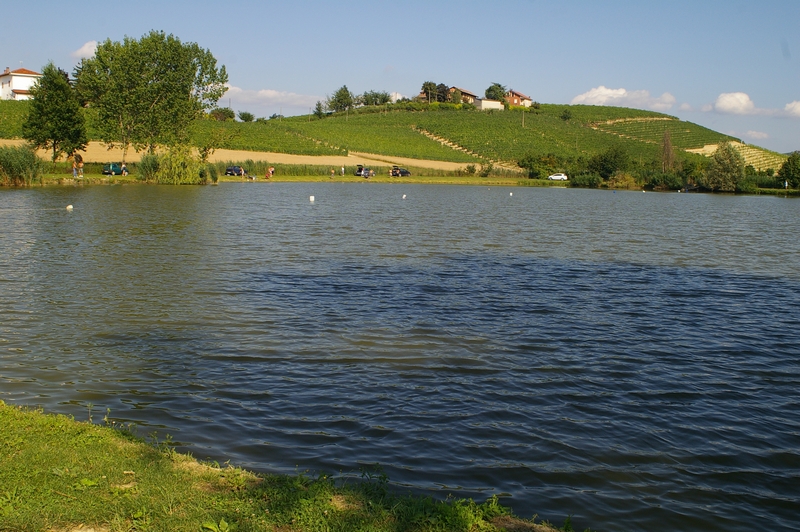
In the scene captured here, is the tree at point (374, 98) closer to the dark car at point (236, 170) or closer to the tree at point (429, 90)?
the tree at point (429, 90)

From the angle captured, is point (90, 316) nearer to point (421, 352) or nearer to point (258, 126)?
point (421, 352)

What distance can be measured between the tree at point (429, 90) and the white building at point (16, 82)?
3916 inches

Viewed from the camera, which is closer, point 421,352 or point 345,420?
point 345,420

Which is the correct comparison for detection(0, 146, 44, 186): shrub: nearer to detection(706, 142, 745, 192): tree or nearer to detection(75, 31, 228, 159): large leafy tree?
detection(75, 31, 228, 159): large leafy tree

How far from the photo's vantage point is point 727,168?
86188mm

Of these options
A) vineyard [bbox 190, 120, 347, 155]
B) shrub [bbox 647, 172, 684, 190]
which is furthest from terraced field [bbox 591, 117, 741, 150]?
vineyard [bbox 190, 120, 347, 155]

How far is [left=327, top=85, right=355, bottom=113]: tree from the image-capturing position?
185375 mm

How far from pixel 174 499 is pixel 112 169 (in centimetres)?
6801

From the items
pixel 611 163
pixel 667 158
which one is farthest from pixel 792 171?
pixel 611 163

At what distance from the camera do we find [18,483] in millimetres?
5371

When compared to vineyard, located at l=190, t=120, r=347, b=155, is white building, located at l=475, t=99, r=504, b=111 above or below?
above

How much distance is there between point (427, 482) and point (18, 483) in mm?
3612

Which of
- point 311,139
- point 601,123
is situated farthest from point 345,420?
point 601,123

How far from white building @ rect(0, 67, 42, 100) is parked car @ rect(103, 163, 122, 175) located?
8424 centimetres
